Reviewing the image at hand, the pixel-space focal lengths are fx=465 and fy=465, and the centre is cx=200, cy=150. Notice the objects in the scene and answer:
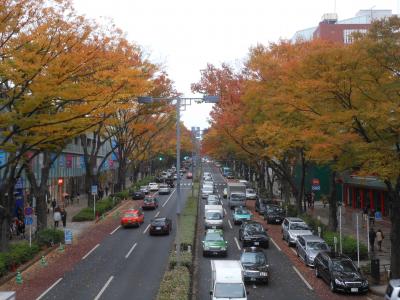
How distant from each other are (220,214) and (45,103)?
2128 cm

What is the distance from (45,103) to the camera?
19891 mm

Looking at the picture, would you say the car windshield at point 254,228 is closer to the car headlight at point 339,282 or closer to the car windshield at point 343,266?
the car windshield at point 343,266

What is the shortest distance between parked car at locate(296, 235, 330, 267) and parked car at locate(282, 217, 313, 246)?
2.74 metres

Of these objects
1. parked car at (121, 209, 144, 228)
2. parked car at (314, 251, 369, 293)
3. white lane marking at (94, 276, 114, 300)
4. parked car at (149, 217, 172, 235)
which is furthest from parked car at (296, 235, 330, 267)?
parked car at (121, 209, 144, 228)

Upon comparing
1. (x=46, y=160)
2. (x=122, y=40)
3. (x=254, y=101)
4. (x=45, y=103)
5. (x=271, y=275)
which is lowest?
(x=271, y=275)

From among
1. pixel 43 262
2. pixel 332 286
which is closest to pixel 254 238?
pixel 332 286

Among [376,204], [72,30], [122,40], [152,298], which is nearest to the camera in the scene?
[152,298]

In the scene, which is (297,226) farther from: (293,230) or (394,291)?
(394,291)

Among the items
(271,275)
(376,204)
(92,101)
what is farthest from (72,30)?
(376,204)

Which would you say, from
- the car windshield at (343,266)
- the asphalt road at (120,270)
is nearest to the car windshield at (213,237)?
the asphalt road at (120,270)

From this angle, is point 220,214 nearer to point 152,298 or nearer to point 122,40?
point 122,40

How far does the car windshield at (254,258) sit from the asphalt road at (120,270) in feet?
14.1

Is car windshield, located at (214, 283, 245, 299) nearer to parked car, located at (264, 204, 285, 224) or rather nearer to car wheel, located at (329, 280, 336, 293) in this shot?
car wheel, located at (329, 280, 336, 293)

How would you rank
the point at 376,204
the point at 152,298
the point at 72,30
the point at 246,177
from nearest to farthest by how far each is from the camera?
1. the point at 152,298
2. the point at 72,30
3. the point at 376,204
4. the point at 246,177
